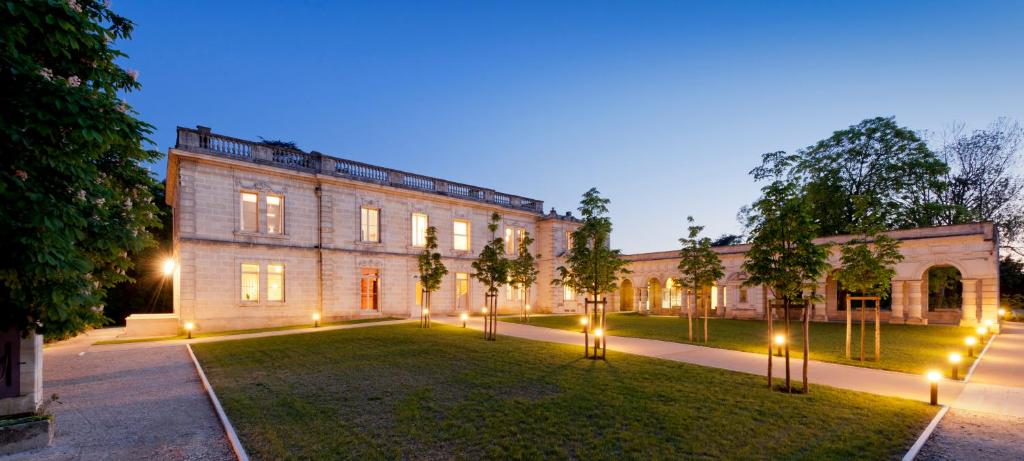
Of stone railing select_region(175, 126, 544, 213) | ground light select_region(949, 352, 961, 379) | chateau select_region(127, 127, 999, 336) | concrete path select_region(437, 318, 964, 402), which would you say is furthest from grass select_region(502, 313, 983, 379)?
stone railing select_region(175, 126, 544, 213)

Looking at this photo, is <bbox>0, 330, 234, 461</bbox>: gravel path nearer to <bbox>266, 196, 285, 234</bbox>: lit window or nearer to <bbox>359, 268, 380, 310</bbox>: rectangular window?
<bbox>266, 196, 285, 234</bbox>: lit window

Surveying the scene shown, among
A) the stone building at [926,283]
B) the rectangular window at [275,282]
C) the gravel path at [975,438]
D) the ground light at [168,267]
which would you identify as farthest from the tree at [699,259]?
the ground light at [168,267]

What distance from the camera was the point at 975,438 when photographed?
6.97m

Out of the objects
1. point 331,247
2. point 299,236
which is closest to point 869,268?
point 331,247

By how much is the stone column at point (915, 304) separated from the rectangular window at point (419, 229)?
103 feet

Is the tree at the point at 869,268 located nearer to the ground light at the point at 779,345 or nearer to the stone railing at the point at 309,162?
the ground light at the point at 779,345

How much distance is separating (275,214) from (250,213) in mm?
1211

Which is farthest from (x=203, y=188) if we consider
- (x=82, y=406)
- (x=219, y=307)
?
(x=82, y=406)

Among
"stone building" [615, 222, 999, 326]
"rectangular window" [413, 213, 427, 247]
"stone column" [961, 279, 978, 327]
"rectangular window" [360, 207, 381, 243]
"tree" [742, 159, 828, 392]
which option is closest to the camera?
"tree" [742, 159, 828, 392]

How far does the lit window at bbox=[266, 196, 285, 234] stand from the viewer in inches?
917

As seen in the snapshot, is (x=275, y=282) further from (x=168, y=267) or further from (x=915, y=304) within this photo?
(x=915, y=304)

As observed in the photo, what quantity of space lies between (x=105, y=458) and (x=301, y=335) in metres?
12.8

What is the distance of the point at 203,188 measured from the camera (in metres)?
21.0

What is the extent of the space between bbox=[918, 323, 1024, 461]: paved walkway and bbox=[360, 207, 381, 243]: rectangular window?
25.8 metres
